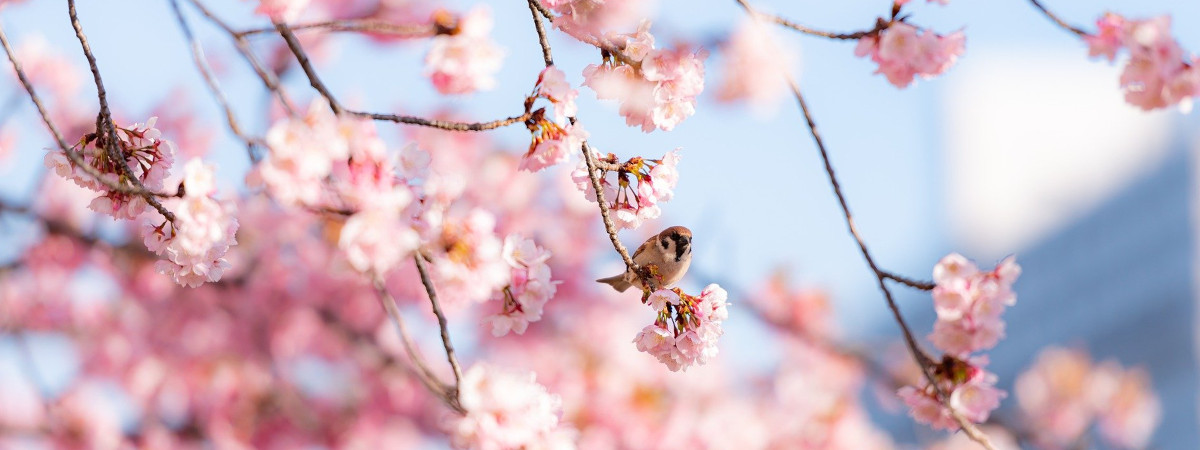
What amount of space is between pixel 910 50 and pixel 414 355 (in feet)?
3.75

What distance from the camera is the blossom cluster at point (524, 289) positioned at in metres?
1.69

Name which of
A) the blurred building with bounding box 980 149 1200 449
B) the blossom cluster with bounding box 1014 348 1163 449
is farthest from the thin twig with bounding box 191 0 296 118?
the blurred building with bounding box 980 149 1200 449

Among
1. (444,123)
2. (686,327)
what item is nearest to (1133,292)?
(686,327)

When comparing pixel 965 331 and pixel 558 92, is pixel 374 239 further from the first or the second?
pixel 965 331

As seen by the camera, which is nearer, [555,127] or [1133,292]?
[555,127]

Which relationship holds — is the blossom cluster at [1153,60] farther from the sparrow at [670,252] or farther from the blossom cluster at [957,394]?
the sparrow at [670,252]

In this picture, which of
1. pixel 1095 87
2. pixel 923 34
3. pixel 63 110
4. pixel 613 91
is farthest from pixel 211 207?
pixel 1095 87

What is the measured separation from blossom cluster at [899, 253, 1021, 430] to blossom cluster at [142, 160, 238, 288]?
147 centimetres

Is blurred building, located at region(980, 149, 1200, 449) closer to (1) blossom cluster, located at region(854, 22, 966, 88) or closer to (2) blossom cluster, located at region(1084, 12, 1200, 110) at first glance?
(2) blossom cluster, located at region(1084, 12, 1200, 110)

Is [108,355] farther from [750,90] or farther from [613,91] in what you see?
[613,91]

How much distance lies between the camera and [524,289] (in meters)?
1.73

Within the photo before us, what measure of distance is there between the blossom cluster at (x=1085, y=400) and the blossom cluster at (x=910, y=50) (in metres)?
5.83

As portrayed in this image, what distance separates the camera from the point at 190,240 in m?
1.51

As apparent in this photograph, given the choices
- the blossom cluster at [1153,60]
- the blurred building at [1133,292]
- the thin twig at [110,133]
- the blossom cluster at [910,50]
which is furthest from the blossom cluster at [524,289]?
the blurred building at [1133,292]
